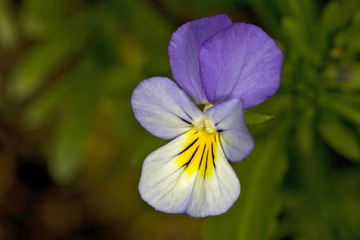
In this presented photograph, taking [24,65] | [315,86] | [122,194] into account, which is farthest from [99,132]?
[315,86]

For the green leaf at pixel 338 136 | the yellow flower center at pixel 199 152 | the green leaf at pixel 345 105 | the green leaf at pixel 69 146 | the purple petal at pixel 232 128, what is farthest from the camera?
the green leaf at pixel 69 146

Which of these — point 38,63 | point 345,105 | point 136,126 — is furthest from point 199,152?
point 38,63

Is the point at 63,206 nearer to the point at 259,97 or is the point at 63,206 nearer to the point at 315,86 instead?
the point at 315,86

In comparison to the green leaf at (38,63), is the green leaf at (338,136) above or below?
below

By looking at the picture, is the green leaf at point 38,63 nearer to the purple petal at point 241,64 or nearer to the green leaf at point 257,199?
the green leaf at point 257,199

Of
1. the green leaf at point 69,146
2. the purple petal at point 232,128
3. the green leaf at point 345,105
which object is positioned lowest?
the green leaf at point 345,105

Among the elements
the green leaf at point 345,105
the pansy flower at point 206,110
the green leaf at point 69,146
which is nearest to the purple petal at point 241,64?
the pansy flower at point 206,110
